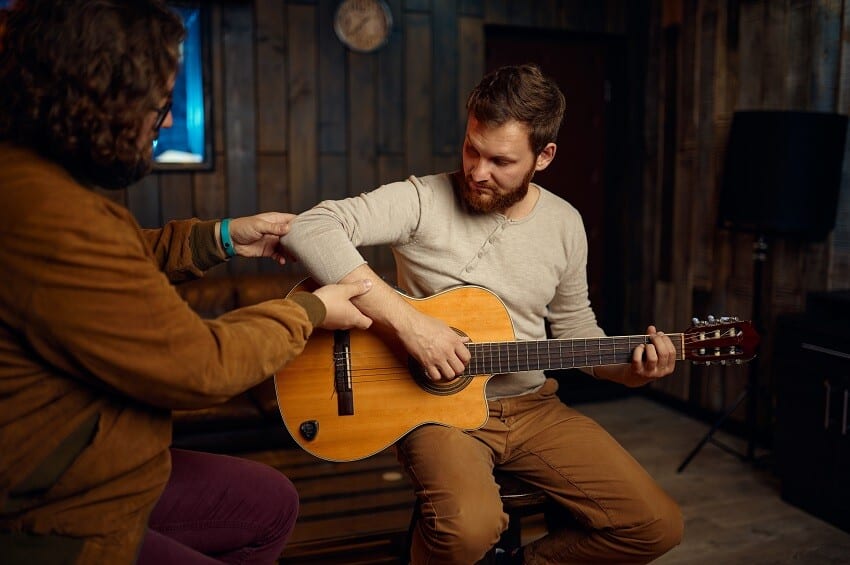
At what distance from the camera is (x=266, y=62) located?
3.86m

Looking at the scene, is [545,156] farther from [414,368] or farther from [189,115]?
[189,115]

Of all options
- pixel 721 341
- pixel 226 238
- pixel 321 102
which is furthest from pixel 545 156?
pixel 321 102

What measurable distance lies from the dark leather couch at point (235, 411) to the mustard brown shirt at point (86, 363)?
78.0 inches

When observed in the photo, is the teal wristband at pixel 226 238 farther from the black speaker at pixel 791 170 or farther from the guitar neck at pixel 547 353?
the black speaker at pixel 791 170

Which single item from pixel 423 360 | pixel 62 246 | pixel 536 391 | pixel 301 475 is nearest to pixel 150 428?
pixel 62 246

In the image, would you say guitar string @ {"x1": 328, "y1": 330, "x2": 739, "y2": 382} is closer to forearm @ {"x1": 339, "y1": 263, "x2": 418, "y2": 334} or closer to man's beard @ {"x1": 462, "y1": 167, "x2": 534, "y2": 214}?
forearm @ {"x1": 339, "y1": 263, "x2": 418, "y2": 334}

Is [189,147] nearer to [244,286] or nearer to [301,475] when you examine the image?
[244,286]

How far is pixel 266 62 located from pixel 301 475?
6.78 feet

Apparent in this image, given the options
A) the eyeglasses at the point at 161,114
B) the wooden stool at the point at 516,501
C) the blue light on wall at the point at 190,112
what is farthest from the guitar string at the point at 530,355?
the blue light on wall at the point at 190,112

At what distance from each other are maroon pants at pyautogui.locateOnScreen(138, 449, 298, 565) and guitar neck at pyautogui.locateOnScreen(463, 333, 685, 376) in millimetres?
579

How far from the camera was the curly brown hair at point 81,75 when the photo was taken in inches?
43.4

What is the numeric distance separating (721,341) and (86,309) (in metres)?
1.53

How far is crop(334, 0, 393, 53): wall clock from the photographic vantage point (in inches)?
155

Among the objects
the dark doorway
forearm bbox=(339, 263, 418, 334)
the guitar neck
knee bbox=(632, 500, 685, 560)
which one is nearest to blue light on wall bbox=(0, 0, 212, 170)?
the dark doorway
